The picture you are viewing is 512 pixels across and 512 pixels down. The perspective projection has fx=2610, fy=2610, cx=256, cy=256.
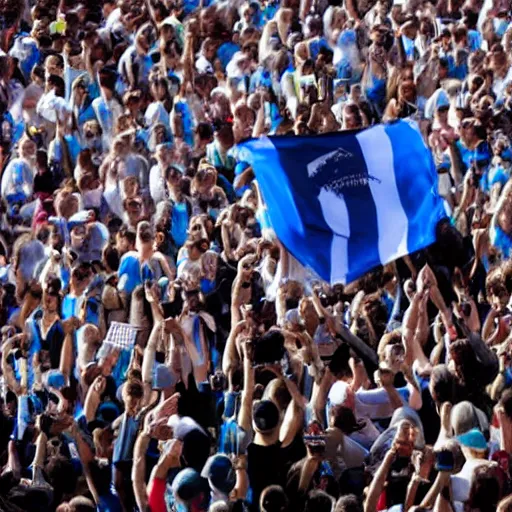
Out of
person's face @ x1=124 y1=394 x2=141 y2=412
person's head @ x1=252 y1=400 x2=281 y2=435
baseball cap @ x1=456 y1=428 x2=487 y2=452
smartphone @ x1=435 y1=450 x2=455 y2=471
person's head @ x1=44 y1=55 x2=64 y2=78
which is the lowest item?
smartphone @ x1=435 y1=450 x2=455 y2=471

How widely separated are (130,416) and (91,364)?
4.76ft

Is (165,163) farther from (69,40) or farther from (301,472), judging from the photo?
(301,472)

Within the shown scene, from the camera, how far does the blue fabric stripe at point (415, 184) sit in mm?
18094

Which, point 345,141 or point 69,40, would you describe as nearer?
point 345,141

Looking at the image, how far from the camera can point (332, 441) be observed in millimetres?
16734

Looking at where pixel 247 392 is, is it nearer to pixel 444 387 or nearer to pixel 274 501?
pixel 444 387

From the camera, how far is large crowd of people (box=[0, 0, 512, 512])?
16.6m

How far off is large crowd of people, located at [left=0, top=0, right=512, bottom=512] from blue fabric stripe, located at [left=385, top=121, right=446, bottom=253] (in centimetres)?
63

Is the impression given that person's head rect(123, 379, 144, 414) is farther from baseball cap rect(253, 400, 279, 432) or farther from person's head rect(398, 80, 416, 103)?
person's head rect(398, 80, 416, 103)

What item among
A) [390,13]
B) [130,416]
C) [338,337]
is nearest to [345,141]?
[338,337]

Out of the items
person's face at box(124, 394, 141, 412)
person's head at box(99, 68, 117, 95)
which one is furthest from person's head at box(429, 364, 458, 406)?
person's head at box(99, 68, 117, 95)

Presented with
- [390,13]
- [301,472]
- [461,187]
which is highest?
[390,13]

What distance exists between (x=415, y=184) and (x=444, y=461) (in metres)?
3.02

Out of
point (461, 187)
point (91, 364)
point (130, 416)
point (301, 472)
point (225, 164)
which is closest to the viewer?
point (301, 472)
